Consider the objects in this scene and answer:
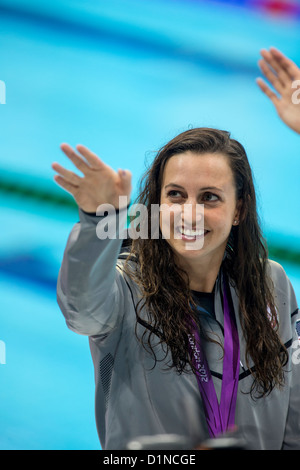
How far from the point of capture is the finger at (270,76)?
1143mm

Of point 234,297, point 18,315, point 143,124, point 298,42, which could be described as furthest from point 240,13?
point 234,297

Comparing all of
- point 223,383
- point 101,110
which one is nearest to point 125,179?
point 223,383

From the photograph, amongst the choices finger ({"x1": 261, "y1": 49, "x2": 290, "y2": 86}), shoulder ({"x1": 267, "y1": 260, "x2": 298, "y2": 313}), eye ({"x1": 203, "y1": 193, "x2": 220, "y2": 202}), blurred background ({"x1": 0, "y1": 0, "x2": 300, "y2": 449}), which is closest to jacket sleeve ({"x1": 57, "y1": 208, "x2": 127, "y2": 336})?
eye ({"x1": 203, "y1": 193, "x2": 220, "y2": 202})

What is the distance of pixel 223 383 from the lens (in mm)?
A: 1271

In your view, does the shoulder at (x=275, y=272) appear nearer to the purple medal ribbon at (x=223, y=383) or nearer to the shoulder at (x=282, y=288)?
the shoulder at (x=282, y=288)

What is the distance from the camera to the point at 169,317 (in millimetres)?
1278

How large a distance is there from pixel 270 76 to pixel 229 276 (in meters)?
0.49

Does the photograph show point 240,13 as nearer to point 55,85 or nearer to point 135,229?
point 55,85

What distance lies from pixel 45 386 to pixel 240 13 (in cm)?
227

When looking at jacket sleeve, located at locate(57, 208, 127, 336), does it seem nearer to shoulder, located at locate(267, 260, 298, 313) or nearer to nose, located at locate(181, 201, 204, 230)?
nose, located at locate(181, 201, 204, 230)

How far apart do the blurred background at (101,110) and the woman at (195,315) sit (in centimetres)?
121

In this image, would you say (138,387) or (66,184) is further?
(138,387)

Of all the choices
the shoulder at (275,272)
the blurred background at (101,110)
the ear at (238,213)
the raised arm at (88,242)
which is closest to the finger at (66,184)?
the raised arm at (88,242)

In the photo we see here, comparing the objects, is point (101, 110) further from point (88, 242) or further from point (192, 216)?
point (88, 242)
